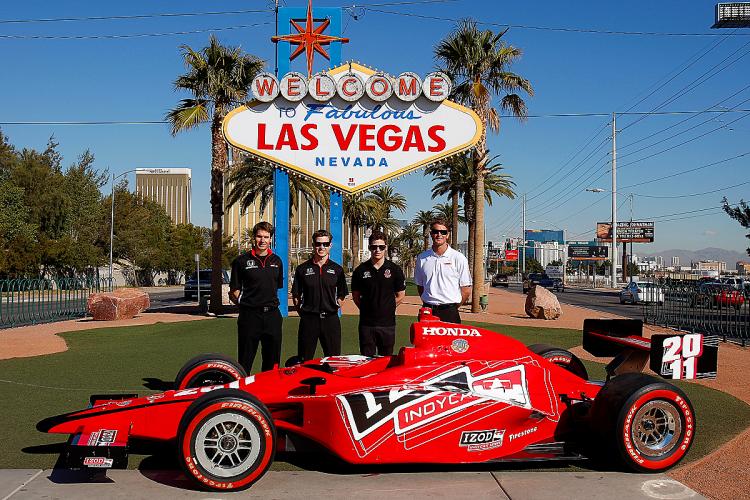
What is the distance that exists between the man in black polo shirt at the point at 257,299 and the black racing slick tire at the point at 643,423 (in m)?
3.47

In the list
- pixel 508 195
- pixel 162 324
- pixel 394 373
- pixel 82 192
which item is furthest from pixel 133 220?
pixel 394 373

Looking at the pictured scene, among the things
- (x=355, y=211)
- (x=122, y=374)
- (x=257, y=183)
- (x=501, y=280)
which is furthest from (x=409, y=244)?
(x=122, y=374)

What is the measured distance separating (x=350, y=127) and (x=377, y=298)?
983 centimetres

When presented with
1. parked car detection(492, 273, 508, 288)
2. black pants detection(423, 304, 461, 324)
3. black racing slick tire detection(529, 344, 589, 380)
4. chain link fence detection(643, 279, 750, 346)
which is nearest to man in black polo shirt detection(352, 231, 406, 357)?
black pants detection(423, 304, 461, 324)

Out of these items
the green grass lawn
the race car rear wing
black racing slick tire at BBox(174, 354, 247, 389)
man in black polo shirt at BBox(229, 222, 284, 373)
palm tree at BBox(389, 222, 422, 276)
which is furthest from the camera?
palm tree at BBox(389, 222, 422, 276)

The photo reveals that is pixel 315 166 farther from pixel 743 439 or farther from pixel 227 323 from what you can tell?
pixel 743 439

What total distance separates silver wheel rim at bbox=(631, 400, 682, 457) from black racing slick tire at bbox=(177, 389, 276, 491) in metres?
2.78

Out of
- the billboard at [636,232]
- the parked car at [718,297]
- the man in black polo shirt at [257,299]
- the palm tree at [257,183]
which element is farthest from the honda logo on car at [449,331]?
the billboard at [636,232]

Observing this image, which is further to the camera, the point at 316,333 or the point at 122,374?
the point at 122,374

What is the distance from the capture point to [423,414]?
523cm

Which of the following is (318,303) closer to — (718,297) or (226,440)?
(226,440)

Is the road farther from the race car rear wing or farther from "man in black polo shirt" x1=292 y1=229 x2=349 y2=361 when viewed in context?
"man in black polo shirt" x1=292 y1=229 x2=349 y2=361

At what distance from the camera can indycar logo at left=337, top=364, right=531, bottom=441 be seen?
17.0 ft

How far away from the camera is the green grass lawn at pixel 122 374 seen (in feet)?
20.8
